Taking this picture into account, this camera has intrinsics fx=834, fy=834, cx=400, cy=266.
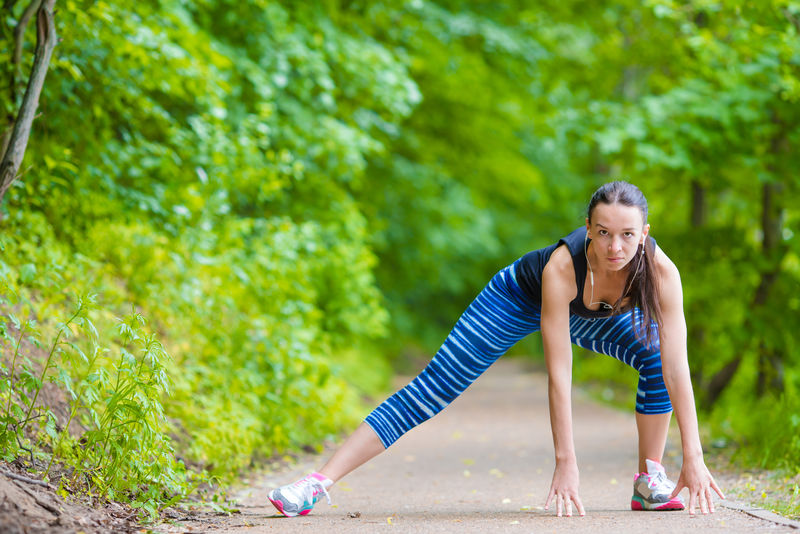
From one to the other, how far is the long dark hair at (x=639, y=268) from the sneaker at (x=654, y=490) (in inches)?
29.4

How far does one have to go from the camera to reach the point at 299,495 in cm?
400

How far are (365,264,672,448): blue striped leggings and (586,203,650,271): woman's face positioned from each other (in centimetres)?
49

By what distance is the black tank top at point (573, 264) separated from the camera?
385 centimetres

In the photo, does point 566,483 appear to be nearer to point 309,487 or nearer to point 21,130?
point 309,487

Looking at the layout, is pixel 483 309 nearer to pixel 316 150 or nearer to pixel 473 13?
pixel 316 150

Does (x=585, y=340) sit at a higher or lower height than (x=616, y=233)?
lower

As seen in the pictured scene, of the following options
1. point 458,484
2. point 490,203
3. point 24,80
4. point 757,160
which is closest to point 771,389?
point 757,160

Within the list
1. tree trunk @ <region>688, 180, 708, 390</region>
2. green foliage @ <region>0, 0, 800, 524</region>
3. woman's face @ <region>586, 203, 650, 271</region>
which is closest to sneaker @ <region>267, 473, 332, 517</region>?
green foliage @ <region>0, 0, 800, 524</region>

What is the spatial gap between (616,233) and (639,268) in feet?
0.84

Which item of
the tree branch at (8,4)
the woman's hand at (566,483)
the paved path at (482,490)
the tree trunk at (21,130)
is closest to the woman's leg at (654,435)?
the paved path at (482,490)

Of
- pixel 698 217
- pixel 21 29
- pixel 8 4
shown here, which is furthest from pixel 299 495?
pixel 698 217

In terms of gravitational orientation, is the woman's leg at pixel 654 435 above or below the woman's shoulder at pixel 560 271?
below

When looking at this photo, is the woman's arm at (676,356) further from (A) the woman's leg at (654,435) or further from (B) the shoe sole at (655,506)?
(A) the woman's leg at (654,435)

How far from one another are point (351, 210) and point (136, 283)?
4.09 meters
